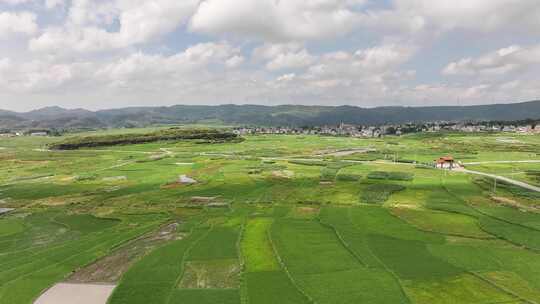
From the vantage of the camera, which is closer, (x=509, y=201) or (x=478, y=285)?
(x=478, y=285)

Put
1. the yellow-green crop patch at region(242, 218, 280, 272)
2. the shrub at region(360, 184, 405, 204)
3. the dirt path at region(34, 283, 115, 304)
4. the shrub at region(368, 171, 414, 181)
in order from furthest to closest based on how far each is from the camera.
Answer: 1. the shrub at region(368, 171, 414, 181)
2. the shrub at region(360, 184, 405, 204)
3. the yellow-green crop patch at region(242, 218, 280, 272)
4. the dirt path at region(34, 283, 115, 304)

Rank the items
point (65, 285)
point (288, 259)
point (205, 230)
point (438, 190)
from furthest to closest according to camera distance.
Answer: point (438, 190) < point (205, 230) < point (288, 259) < point (65, 285)

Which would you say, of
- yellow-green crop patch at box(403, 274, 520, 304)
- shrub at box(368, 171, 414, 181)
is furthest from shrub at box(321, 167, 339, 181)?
yellow-green crop patch at box(403, 274, 520, 304)

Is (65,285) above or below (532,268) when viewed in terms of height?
below

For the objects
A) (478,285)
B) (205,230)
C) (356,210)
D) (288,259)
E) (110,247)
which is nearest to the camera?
(478,285)

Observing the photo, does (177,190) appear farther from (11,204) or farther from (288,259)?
(288,259)

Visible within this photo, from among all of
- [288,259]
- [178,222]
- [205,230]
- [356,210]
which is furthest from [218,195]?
[288,259]

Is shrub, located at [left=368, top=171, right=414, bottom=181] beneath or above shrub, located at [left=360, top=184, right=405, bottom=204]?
above

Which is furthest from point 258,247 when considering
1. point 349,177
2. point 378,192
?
point 349,177

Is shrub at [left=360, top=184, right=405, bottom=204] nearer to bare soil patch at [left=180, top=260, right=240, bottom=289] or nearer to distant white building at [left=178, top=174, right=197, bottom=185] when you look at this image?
bare soil patch at [left=180, top=260, right=240, bottom=289]
